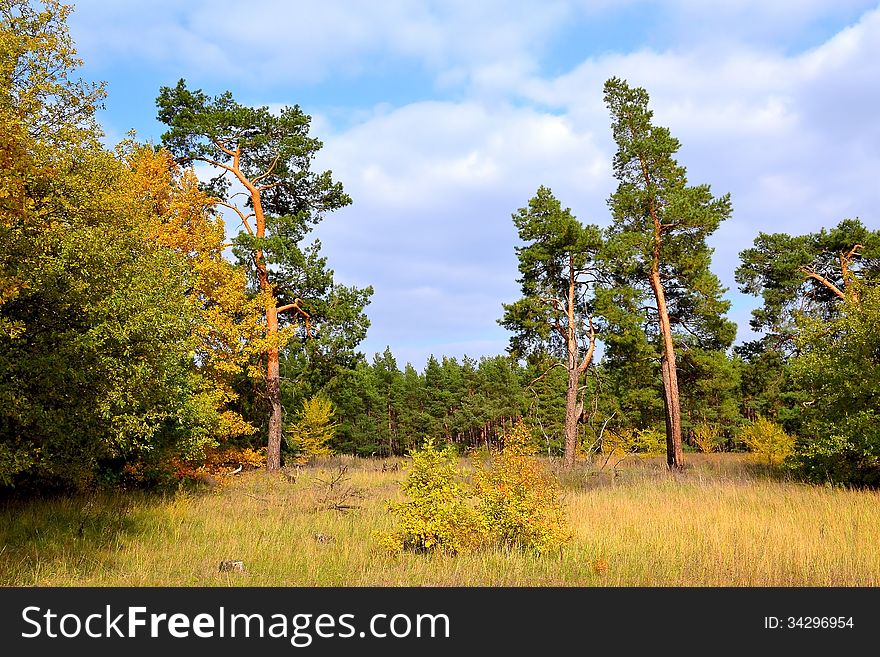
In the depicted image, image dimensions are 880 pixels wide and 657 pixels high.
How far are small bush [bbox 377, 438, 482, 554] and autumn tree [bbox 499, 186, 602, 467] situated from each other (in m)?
14.3

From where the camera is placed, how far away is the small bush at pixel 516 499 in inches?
325

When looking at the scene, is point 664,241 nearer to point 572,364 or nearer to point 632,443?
point 572,364

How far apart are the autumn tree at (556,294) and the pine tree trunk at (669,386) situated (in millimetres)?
2533

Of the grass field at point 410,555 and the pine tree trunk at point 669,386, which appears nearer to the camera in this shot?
the grass field at point 410,555

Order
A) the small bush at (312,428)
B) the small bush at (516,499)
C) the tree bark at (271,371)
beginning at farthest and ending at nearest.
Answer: the small bush at (312,428), the tree bark at (271,371), the small bush at (516,499)

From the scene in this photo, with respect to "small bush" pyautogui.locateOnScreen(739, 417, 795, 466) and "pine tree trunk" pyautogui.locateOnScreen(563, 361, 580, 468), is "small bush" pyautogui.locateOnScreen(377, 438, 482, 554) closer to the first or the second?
"pine tree trunk" pyautogui.locateOnScreen(563, 361, 580, 468)

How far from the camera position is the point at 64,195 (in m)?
9.78

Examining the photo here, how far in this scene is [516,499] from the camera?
837 cm

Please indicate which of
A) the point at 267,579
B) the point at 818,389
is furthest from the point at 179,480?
the point at 818,389

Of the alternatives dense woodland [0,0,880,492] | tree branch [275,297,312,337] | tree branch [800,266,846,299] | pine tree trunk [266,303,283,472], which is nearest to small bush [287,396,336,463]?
dense woodland [0,0,880,492]

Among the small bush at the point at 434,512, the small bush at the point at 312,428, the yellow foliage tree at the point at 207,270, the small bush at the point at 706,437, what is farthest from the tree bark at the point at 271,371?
the small bush at the point at 706,437

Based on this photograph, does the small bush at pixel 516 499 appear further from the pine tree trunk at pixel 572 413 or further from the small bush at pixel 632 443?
the small bush at pixel 632 443

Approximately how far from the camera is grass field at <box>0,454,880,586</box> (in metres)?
7.07

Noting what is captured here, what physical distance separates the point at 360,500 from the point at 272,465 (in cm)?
701
